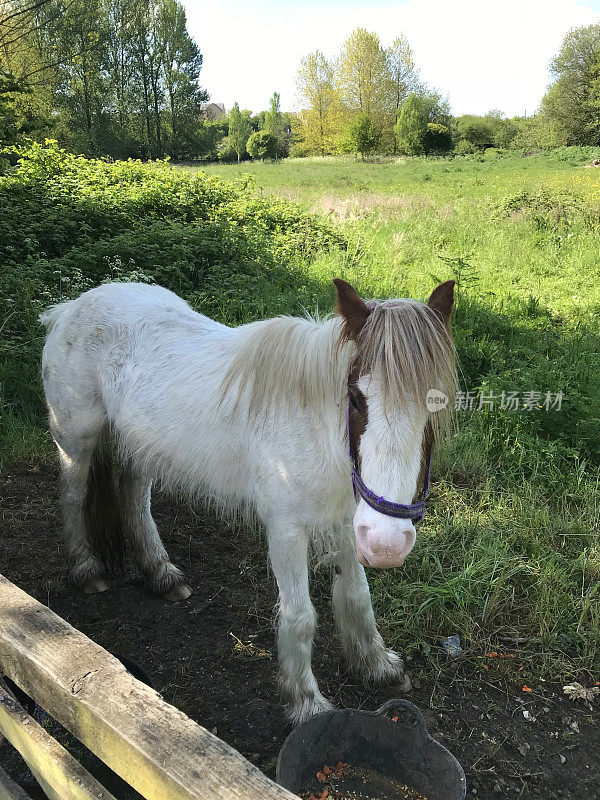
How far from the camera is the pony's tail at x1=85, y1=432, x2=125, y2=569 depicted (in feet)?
10.5

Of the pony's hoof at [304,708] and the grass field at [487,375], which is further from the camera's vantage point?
the grass field at [487,375]

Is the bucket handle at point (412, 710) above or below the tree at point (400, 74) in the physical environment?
below

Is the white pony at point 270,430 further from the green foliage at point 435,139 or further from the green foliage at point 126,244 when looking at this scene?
the green foliage at point 435,139

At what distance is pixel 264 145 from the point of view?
52406 mm

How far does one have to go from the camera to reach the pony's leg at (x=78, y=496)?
3.05m

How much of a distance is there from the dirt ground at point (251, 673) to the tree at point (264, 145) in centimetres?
5442

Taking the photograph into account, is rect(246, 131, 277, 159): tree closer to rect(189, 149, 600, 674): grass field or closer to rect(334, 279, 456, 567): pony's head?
rect(189, 149, 600, 674): grass field

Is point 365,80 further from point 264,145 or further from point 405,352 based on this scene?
point 405,352

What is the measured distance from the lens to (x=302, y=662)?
7.75ft

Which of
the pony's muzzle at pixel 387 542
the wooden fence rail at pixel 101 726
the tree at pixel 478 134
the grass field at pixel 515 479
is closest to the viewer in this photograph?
the wooden fence rail at pixel 101 726

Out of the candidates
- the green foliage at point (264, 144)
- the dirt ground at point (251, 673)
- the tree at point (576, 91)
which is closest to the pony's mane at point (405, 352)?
the dirt ground at point (251, 673)

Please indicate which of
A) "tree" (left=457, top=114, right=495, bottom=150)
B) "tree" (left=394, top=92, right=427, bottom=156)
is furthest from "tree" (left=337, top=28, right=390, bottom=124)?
"tree" (left=457, top=114, right=495, bottom=150)

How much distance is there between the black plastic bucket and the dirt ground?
0.30 metres

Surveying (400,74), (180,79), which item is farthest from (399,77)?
(180,79)
